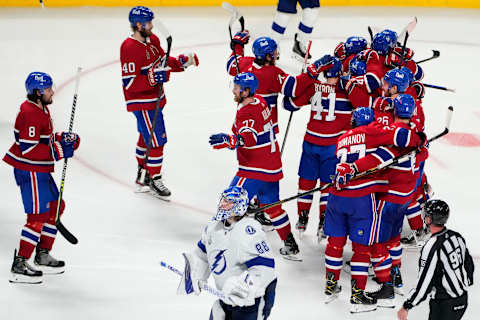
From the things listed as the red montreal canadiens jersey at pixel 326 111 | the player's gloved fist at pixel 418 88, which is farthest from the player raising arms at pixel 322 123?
the player's gloved fist at pixel 418 88

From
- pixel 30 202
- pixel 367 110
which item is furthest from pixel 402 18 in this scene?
pixel 30 202

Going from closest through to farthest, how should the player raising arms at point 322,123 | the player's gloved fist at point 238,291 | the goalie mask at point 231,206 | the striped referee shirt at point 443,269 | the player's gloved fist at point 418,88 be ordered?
the player's gloved fist at point 238,291 → the goalie mask at point 231,206 → the striped referee shirt at point 443,269 → the player raising arms at point 322,123 → the player's gloved fist at point 418,88

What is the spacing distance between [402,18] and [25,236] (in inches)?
293

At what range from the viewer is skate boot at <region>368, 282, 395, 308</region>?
199 inches

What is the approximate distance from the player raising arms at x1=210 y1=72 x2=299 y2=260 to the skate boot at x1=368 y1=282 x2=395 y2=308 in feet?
2.49

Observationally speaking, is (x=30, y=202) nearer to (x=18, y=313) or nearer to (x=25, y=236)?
(x=25, y=236)

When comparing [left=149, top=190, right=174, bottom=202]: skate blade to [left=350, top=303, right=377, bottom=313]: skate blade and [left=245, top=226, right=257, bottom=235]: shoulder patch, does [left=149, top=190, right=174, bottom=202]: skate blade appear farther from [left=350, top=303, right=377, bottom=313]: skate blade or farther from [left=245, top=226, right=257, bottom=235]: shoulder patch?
[left=245, top=226, right=257, bottom=235]: shoulder patch

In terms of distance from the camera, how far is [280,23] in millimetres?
8031

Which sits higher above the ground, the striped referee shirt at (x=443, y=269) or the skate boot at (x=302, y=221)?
the striped referee shirt at (x=443, y=269)

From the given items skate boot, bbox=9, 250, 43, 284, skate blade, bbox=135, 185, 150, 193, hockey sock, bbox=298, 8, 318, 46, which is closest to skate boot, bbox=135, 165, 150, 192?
skate blade, bbox=135, 185, 150, 193

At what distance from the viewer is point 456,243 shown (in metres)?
4.04

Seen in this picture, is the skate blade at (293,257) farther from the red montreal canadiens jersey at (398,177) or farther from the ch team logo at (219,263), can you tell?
the ch team logo at (219,263)

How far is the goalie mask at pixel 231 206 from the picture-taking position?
374 centimetres

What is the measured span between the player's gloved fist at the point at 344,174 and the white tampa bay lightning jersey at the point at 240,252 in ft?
3.73
